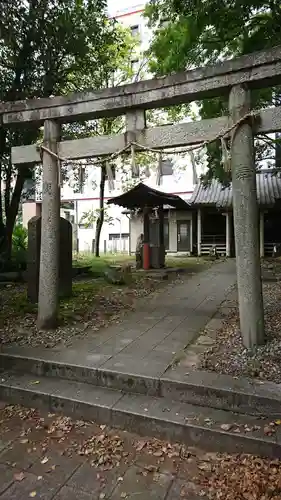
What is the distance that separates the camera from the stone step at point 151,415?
278 cm

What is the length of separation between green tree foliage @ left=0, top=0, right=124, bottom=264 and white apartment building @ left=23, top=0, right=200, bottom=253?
10.5 metres

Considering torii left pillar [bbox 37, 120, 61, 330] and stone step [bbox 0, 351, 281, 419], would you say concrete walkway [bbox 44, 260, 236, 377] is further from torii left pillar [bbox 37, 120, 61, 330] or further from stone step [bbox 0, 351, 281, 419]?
torii left pillar [bbox 37, 120, 61, 330]

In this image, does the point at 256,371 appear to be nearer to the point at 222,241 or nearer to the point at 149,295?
the point at 149,295

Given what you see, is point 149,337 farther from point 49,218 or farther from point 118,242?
point 118,242

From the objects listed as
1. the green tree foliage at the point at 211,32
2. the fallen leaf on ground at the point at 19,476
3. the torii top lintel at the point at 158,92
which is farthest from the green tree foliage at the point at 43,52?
the fallen leaf on ground at the point at 19,476

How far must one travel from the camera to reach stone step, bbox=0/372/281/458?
2779 mm

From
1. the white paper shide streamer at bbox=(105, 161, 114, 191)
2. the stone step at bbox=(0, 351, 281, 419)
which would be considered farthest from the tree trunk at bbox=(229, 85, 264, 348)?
the white paper shide streamer at bbox=(105, 161, 114, 191)

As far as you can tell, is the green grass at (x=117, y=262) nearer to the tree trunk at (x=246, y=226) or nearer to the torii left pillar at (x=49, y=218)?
the torii left pillar at (x=49, y=218)

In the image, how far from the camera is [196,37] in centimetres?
Answer: 740

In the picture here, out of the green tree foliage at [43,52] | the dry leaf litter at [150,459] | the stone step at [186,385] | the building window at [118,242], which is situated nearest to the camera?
the dry leaf litter at [150,459]

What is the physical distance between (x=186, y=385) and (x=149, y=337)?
5.17 feet

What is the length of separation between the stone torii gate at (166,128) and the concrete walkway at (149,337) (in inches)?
36.4

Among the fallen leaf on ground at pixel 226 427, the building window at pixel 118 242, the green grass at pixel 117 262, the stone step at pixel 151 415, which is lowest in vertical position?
the stone step at pixel 151 415

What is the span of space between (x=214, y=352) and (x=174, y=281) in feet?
20.0
